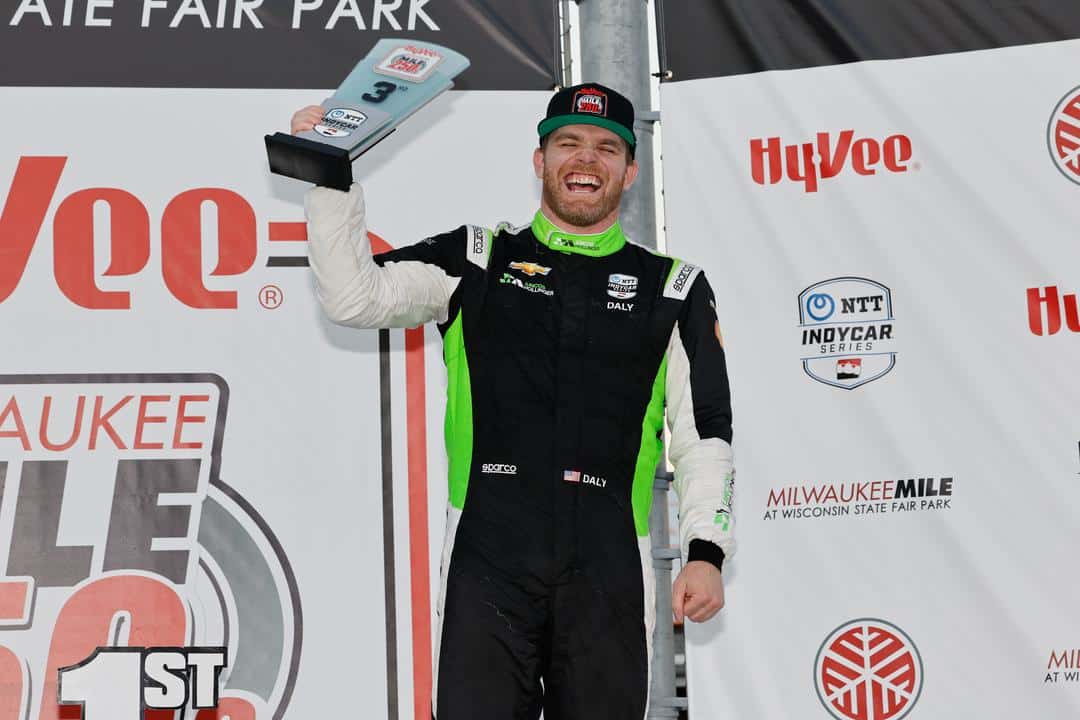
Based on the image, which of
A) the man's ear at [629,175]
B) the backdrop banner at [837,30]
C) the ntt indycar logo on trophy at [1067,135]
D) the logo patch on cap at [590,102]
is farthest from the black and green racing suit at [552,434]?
the ntt indycar logo on trophy at [1067,135]

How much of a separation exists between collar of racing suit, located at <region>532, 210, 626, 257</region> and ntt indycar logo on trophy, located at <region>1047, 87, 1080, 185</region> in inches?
64.9

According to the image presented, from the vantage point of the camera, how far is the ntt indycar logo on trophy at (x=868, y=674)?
11.3 feet

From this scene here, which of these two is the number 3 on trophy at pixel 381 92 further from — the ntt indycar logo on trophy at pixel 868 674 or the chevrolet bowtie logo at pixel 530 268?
the ntt indycar logo on trophy at pixel 868 674

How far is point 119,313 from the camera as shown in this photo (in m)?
3.49

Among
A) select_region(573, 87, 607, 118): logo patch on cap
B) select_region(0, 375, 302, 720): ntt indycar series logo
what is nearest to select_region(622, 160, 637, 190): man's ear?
select_region(573, 87, 607, 118): logo patch on cap

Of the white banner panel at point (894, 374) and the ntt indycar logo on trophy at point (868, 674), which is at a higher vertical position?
the white banner panel at point (894, 374)

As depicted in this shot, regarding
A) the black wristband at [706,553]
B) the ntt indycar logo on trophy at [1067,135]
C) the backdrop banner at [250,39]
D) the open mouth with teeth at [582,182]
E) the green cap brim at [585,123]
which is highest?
the backdrop banner at [250,39]

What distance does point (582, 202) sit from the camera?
2600mm

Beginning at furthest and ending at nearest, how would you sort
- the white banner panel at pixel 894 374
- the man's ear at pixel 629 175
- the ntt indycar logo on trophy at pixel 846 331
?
the ntt indycar logo on trophy at pixel 846 331 < the white banner panel at pixel 894 374 < the man's ear at pixel 629 175

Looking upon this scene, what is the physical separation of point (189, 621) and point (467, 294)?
1.34 meters

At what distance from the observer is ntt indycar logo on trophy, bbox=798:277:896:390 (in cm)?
357

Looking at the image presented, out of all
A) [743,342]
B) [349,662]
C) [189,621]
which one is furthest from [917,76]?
[189,621]

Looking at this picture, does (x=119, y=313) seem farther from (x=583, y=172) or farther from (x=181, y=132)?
(x=583, y=172)

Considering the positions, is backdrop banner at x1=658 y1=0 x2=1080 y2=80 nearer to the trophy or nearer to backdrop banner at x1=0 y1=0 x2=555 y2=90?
backdrop banner at x1=0 y1=0 x2=555 y2=90
